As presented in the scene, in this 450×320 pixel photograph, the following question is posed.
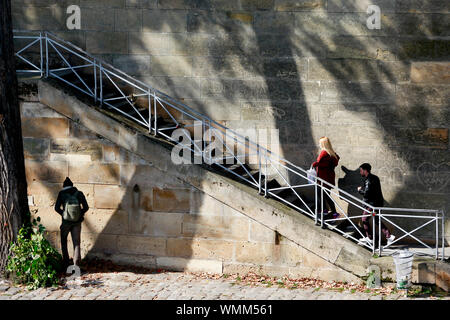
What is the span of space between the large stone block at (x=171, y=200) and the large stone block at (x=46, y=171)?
64.1 inches

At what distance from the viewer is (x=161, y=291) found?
10812 mm

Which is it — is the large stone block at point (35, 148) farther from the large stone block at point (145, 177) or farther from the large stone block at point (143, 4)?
the large stone block at point (143, 4)

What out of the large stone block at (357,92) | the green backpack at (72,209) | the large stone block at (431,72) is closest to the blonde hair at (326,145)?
the large stone block at (357,92)

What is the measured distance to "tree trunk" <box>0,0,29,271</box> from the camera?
35.2 ft

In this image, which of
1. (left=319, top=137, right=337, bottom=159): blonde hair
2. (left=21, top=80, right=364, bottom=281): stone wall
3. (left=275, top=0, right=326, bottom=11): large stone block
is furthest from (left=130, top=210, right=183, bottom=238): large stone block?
(left=275, top=0, right=326, bottom=11): large stone block

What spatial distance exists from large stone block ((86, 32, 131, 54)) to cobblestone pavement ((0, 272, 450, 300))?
427cm

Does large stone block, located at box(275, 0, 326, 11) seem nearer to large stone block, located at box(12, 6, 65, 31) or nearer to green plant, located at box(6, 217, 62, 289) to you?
large stone block, located at box(12, 6, 65, 31)

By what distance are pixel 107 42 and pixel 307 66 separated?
3707mm

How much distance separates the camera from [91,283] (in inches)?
436

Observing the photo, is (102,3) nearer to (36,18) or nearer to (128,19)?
(128,19)

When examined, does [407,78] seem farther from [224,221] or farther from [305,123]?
[224,221]

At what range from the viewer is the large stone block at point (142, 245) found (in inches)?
464

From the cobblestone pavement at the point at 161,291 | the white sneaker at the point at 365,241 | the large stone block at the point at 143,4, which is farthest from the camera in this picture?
the large stone block at the point at 143,4

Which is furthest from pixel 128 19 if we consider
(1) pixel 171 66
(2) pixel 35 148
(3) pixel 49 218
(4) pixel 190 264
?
(4) pixel 190 264
